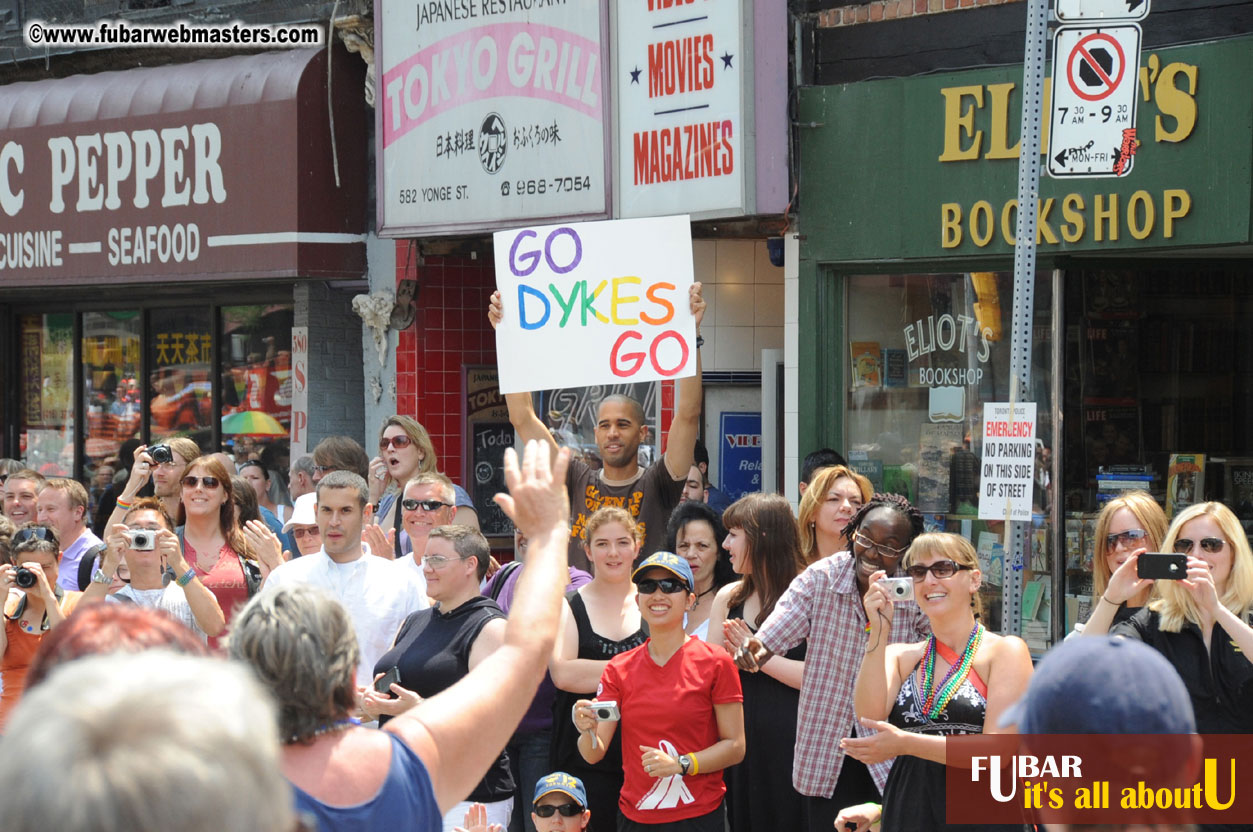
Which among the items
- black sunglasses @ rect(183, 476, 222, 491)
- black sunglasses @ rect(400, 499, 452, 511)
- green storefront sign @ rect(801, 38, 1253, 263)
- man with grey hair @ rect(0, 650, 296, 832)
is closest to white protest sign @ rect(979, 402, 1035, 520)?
green storefront sign @ rect(801, 38, 1253, 263)

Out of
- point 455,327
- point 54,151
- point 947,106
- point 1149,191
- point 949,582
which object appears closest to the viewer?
point 949,582

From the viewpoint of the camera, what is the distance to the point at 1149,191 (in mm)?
8008

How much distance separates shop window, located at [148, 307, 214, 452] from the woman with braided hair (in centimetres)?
904

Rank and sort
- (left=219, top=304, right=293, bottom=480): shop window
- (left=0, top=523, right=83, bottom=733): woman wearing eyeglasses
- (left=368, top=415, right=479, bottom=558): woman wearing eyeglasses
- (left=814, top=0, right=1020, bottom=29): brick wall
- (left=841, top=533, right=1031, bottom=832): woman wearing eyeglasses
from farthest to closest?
(left=219, top=304, right=293, bottom=480): shop window → (left=814, top=0, right=1020, bottom=29): brick wall → (left=368, top=415, right=479, bottom=558): woman wearing eyeglasses → (left=0, top=523, right=83, bottom=733): woman wearing eyeglasses → (left=841, top=533, right=1031, bottom=832): woman wearing eyeglasses

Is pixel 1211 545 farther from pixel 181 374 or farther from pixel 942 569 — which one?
pixel 181 374

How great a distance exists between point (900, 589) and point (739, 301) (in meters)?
5.97

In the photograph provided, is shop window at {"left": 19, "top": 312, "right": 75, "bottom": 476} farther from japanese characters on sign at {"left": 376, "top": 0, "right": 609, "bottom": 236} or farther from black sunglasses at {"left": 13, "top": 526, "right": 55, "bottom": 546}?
black sunglasses at {"left": 13, "top": 526, "right": 55, "bottom": 546}

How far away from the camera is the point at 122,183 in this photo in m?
12.9

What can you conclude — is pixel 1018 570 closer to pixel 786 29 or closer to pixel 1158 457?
pixel 1158 457

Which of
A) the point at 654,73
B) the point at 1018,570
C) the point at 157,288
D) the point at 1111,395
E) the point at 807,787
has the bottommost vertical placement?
the point at 807,787

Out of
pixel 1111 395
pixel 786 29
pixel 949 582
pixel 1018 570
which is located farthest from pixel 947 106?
pixel 949 582

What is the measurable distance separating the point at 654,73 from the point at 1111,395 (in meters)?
3.41

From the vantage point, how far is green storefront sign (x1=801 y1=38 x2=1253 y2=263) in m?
7.80

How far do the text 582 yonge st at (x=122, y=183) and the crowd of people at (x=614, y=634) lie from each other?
4824mm
